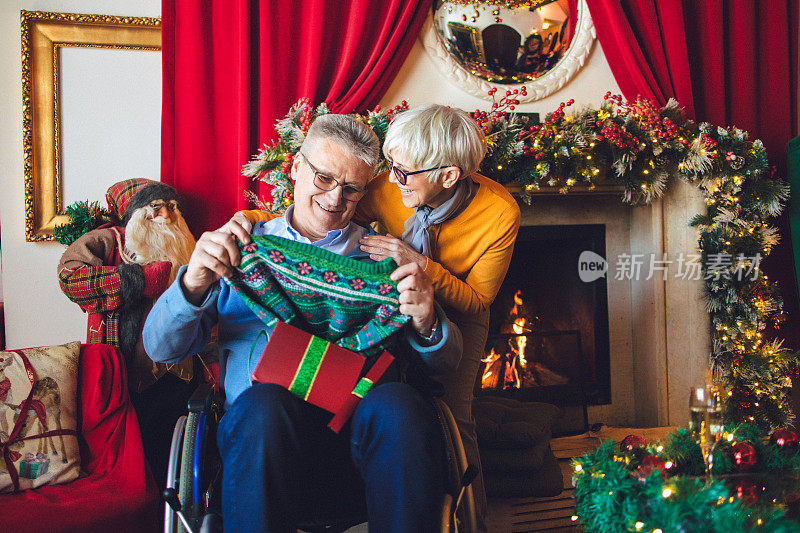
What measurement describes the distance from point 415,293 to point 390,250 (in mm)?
207

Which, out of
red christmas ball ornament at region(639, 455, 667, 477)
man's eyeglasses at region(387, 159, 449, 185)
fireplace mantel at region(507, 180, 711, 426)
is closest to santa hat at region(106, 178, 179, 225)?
man's eyeglasses at region(387, 159, 449, 185)

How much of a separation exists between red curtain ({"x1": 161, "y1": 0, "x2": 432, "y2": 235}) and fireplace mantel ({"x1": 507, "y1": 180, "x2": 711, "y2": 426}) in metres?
1.09

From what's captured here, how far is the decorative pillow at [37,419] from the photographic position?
156cm

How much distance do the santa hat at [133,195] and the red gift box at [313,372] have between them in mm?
1275

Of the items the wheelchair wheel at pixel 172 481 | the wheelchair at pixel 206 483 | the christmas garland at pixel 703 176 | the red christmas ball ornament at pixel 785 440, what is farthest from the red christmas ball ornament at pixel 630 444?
the christmas garland at pixel 703 176

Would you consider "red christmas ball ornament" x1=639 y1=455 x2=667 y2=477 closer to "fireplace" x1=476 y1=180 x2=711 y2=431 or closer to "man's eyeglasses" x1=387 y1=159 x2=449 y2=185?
"man's eyeglasses" x1=387 y1=159 x2=449 y2=185

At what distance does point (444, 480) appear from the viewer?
1224 mm

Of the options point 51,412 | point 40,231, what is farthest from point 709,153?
point 40,231

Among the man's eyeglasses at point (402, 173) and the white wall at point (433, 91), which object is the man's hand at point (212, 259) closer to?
the man's eyeglasses at point (402, 173)

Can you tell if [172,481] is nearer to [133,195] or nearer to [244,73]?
[133,195]

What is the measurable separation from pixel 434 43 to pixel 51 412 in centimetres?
221

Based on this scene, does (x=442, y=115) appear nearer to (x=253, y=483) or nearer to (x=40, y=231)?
(x=253, y=483)

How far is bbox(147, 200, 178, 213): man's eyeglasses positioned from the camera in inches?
88.1

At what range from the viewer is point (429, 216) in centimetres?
168
